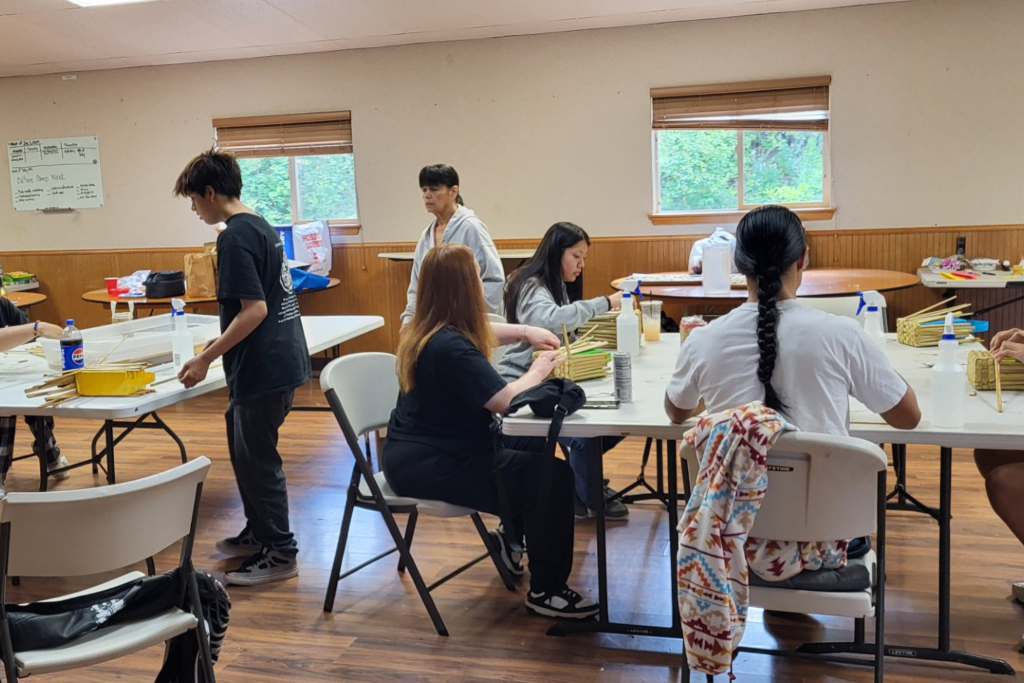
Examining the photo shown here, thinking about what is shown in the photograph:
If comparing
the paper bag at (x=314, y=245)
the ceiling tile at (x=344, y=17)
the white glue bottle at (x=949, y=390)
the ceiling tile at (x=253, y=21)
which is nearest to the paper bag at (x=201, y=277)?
the paper bag at (x=314, y=245)

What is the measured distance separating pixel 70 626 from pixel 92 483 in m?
2.87

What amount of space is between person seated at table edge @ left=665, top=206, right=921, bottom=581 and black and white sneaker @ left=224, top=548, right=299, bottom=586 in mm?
1825

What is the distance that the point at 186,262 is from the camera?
6.13 metres

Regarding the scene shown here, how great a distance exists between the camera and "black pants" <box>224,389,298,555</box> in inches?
122

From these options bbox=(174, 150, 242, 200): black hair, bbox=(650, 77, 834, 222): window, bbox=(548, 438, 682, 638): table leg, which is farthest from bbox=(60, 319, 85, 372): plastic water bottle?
bbox=(650, 77, 834, 222): window

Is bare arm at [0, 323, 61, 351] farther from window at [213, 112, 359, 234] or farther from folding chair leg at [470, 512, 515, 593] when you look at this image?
window at [213, 112, 359, 234]

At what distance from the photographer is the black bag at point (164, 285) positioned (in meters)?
→ 6.25

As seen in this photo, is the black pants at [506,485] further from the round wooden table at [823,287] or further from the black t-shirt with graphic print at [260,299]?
the round wooden table at [823,287]

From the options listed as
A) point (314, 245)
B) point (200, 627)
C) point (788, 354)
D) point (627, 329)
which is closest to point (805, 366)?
point (788, 354)

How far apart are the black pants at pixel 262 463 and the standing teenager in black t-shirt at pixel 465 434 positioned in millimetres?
595

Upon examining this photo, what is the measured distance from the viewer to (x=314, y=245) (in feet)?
22.6

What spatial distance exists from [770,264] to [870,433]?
0.53 m

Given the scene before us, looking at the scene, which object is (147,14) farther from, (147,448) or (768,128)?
(768,128)

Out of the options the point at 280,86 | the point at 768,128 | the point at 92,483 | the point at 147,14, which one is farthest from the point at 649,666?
the point at 280,86
